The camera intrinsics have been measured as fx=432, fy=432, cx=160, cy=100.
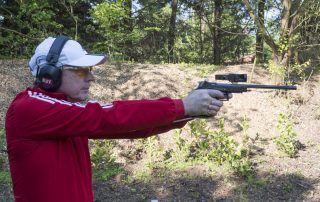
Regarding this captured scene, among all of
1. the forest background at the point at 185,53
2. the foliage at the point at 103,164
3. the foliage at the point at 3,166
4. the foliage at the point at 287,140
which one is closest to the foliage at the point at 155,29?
the forest background at the point at 185,53

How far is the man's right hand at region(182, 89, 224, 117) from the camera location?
239 cm


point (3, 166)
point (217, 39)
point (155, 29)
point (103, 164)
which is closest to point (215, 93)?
point (103, 164)

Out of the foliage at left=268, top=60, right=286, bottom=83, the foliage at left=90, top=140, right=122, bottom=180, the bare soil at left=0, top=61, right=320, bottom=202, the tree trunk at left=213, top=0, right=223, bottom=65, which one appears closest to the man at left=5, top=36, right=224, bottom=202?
the bare soil at left=0, top=61, right=320, bottom=202

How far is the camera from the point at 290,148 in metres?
7.14

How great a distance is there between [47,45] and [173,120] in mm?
811

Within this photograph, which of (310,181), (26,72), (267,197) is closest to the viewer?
(267,197)

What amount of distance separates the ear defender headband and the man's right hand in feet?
2.32

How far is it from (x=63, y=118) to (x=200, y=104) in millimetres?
748

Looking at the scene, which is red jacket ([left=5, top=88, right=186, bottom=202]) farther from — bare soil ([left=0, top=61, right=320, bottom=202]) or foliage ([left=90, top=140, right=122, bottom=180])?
foliage ([left=90, top=140, right=122, bottom=180])

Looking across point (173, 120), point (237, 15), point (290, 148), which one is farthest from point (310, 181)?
point (237, 15)

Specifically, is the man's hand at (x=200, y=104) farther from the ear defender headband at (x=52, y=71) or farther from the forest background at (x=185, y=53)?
the forest background at (x=185, y=53)

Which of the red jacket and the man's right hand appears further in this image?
the man's right hand

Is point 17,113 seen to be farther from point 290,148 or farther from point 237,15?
point 237,15

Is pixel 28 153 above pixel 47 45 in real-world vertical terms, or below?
below
